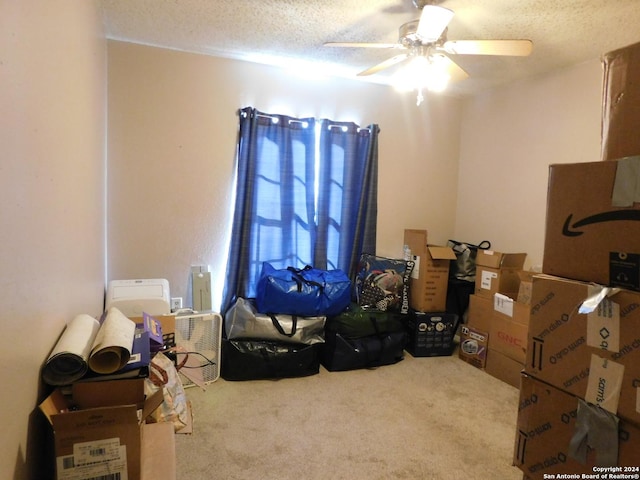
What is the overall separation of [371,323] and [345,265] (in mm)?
630

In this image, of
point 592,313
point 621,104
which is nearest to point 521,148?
point 621,104

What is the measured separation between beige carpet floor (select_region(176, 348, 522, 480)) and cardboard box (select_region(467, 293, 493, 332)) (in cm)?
39

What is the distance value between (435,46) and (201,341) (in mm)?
2350

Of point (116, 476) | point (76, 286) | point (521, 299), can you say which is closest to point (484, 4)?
point (521, 299)

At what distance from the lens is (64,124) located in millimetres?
1267

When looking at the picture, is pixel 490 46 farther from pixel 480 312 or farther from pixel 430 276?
pixel 480 312

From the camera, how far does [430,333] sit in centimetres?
326

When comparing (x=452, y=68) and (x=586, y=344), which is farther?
(x=452, y=68)

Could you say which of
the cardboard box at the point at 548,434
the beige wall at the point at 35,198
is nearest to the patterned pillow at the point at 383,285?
the cardboard box at the point at 548,434

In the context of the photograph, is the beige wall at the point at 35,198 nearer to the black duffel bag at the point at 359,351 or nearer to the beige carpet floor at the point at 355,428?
the beige carpet floor at the point at 355,428

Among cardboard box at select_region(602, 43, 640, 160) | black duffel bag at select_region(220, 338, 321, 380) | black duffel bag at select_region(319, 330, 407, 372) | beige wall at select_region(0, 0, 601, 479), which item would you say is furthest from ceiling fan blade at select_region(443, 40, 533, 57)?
black duffel bag at select_region(220, 338, 321, 380)

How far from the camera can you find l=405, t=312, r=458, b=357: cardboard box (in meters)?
3.24

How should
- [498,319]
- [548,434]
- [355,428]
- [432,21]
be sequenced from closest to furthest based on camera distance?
[548,434] → [432,21] → [355,428] → [498,319]

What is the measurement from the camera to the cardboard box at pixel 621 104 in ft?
3.19
